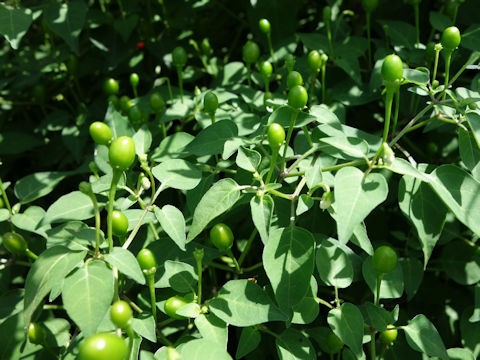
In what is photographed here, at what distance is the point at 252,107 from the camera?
1416 millimetres

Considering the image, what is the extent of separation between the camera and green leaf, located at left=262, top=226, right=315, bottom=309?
930mm

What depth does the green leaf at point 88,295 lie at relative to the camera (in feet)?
2.62

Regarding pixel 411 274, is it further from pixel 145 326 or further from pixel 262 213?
pixel 145 326

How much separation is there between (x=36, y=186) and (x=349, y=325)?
1.01 m

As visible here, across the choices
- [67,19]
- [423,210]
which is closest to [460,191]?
[423,210]

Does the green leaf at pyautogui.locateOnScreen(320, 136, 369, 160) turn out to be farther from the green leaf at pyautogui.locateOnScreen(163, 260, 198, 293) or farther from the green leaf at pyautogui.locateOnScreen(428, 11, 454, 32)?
the green leaf at pyautogui.locateOnScreen(428, 11, 454, 32)

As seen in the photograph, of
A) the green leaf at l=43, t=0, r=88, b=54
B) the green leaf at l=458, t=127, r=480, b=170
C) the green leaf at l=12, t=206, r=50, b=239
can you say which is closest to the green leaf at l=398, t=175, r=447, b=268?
the green leaf at l=458, t=127, r=480, b=170

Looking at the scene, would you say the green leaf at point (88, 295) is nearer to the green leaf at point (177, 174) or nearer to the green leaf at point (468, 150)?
the green leaf at point (177, 174)

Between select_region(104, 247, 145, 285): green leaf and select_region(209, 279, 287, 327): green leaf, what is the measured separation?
0.69 ft

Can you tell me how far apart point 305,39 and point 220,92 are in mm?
372

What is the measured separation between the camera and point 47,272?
87cm

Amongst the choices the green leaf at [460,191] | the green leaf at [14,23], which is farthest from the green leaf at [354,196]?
the green leaf at [14,23]

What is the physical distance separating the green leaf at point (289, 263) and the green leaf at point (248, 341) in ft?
0.62

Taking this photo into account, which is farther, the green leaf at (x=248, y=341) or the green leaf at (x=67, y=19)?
the green leaf at (x=67, y=19)
